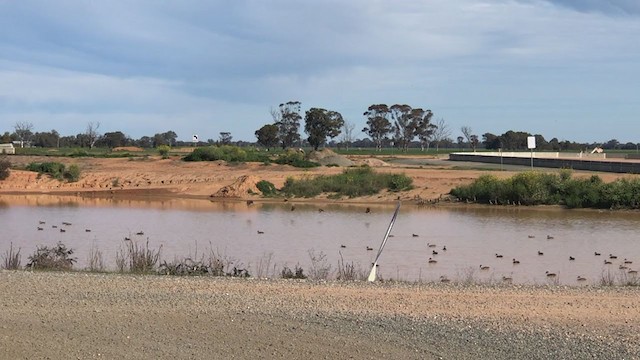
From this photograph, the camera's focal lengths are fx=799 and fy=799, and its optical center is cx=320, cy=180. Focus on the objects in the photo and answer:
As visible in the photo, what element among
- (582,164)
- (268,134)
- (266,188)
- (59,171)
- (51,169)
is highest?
(268,134)

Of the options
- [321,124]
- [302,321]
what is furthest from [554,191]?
[321,124]

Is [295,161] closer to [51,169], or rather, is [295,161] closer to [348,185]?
[348,185]

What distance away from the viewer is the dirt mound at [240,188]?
44.1 m

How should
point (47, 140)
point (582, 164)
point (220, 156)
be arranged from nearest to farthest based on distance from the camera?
point (582, 164), point (220, 156), point (47, 140)

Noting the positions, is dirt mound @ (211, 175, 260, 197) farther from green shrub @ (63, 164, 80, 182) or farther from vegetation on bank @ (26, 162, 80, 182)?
vegetation on bank @ (26, 162, 80, 182)

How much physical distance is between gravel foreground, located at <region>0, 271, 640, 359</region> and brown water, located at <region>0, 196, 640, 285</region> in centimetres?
420

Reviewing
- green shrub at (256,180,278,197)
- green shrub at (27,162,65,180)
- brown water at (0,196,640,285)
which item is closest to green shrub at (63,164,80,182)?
Answer: green shrub at (27,162,65,180)

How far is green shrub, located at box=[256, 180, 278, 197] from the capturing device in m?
43.9

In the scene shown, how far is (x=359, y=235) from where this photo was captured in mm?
24312

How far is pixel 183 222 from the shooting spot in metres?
28.5

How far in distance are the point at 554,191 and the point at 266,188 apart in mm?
15430

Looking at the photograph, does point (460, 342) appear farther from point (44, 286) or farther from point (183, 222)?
point (183, 222)

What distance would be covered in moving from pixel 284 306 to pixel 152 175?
44.6 m

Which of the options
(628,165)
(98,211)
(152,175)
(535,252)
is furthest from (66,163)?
(535,252)
